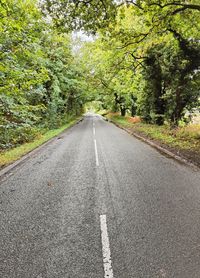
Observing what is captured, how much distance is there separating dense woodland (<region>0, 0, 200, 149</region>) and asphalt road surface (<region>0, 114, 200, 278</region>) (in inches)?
181

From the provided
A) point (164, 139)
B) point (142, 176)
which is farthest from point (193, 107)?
point (142, 176)

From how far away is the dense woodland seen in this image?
8.87 m

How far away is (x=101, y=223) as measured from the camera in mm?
4578

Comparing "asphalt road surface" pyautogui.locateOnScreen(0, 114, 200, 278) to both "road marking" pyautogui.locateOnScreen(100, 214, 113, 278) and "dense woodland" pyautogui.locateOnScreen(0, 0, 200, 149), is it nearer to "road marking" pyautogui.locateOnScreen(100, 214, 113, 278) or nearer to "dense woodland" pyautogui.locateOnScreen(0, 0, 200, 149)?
"road marking" pyautogui.locateOnScreen(100, 214, 113, 278)

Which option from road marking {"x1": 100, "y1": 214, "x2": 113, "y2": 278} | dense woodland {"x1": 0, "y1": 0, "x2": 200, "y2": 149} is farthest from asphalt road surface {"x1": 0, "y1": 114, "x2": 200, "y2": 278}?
dense woodland {"x1": 0, "y1": 0, "x2": 200, "y2": 149}

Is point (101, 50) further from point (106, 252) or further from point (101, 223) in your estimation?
point (106, 252)

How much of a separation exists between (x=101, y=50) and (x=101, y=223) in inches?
762

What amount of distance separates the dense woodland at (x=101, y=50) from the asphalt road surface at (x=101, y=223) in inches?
181

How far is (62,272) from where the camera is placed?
10.6 ft

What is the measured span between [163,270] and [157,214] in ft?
5.57

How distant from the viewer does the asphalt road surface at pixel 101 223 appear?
132 inches

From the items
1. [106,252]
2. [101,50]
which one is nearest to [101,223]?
[106,252]

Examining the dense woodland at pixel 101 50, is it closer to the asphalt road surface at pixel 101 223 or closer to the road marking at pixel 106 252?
the asphalt road surface at pixel 101 223

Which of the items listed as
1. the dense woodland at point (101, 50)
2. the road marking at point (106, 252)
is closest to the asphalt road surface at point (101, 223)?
the road marking at point (106, 252)
